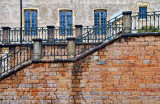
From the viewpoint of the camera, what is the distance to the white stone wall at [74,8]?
18.7 metres

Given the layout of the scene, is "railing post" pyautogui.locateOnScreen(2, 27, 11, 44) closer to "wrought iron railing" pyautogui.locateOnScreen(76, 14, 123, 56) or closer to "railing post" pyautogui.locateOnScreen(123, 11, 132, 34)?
"wrought iron railing" pyautogui.locateOnScreen(76, 14, 123, 56)

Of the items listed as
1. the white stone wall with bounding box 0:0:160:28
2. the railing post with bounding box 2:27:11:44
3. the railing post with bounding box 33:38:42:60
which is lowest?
the railing post with bounding box 33:38:42:60

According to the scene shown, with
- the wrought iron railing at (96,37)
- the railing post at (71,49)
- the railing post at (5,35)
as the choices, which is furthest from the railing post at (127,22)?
the railing post at (5,35)

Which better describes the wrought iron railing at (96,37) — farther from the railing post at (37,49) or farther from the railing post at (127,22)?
the railing post at (37,49)

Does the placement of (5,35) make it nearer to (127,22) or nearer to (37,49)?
(37,49)

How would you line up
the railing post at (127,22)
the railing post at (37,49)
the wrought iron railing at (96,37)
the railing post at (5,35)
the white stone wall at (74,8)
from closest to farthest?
the railing post at (127,22) → the railing post at (37,49) → the wrought iron railing at (96,37) → the railing post at (5,35) → the white stone wall at (74,8)

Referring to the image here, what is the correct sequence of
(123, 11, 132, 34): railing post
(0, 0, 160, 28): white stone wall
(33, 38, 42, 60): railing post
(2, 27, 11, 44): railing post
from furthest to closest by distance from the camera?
1. (0, 0, 160, 28): white stone wall
2. (2, 27, 11, 44): railing post
3. (33, 38, 42, 60): railing post
4. (123, 11, 132, 34): railing post

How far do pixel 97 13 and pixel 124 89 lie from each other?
9027 millimetres

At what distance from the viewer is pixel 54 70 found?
448 inches

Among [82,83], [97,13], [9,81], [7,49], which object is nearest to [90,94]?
[82,83]

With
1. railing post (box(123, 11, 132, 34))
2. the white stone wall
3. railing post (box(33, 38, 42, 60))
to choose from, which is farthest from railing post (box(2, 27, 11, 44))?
railing post (box(123, 11, 132, 34))

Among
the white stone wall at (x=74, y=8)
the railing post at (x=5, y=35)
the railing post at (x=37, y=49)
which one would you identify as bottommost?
the railing post at (x=37, y=49)

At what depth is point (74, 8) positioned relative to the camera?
18.9 metres

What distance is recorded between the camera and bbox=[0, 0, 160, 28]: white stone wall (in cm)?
1873
